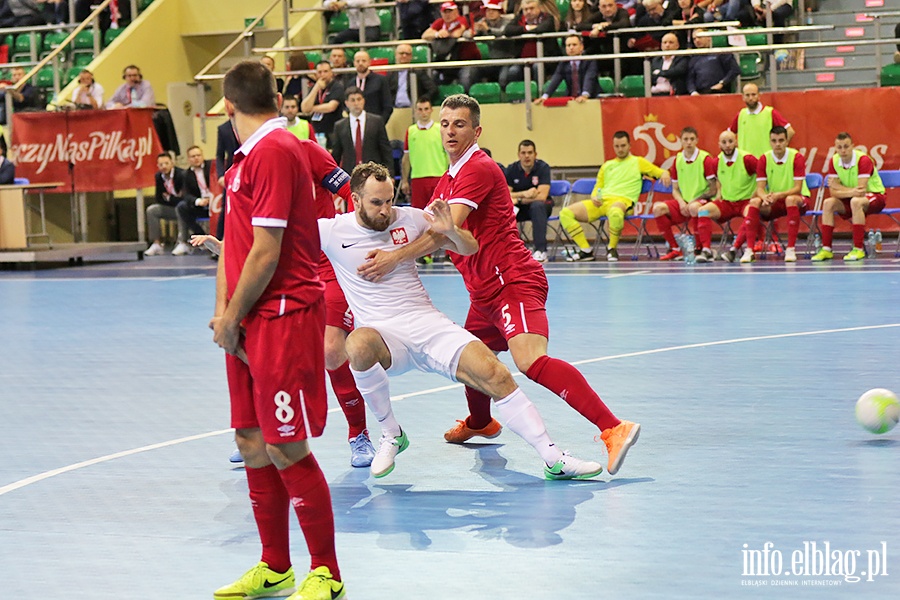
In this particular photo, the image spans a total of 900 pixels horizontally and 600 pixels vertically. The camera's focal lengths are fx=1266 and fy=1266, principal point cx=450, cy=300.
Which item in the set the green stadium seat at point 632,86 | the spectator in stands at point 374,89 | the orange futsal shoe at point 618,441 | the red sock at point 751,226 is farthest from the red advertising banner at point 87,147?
the orange futsal shoe at point 618,441

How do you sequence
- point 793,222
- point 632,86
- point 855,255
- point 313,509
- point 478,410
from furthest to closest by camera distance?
point 632,86 < point 793,222 < point 855,255 < point 478,410 < point 313,509

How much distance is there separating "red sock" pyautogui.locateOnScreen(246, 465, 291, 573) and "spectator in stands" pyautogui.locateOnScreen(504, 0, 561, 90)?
1541cm

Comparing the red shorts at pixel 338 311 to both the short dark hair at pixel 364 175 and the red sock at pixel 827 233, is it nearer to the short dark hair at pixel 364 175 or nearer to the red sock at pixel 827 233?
the short dark hair at pixel 364 175

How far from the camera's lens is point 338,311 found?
6.71 metres

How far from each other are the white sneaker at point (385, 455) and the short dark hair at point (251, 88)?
7.78 ft

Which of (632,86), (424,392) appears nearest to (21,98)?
(632,86)

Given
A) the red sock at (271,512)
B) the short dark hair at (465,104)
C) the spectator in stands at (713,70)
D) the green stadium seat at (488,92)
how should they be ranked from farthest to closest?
the green stadium seat at (488,92) < the spectator in stands at (713,70) < the short dark hair at (465,104) < the red sock at (271,512)

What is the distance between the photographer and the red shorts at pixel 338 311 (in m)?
6.69

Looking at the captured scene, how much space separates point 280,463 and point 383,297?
2.00 meters

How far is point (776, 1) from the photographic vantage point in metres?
19.2

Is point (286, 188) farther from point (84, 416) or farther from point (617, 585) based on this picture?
point (84, 416)

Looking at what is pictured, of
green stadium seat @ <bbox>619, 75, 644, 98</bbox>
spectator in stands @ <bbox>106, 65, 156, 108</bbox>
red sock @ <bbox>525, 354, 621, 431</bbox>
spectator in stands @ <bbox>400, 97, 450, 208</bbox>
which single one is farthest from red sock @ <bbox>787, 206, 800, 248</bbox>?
spectator in stands @ <bbox>106, 65, 156, 108</bbox>

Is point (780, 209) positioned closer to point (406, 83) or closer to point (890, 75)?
point (890, 75)

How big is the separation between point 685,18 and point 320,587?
53.4ft
